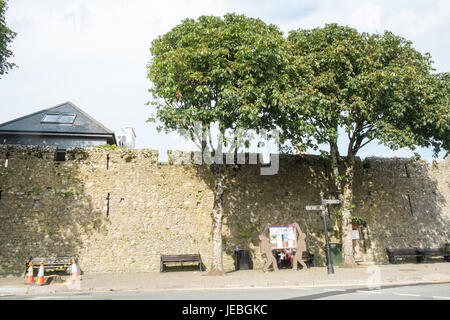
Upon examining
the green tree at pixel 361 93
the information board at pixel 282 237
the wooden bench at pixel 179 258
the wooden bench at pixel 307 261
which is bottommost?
the wooden bench at pixel 307 261

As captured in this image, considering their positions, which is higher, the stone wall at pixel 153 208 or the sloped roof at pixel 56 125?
the sloped roof at pixel 56 125

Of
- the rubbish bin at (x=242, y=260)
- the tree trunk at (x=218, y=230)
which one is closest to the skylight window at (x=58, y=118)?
the tree trunk at (x=218, y=230)

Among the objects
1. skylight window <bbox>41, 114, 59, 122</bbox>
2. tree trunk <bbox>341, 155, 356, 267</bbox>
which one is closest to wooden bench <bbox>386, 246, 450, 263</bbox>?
tree trunk <bbox>341, 155, 356, 267</bbox>

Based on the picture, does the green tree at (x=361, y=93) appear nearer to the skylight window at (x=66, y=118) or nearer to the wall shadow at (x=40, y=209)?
the wall shadow at (x=40, y=209)

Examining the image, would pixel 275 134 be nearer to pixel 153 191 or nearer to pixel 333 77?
pixel 333 77

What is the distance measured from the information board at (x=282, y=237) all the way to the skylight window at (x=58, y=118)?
1655cm

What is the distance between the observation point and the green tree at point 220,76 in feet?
42.1

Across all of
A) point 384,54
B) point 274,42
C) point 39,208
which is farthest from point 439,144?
point 39,208

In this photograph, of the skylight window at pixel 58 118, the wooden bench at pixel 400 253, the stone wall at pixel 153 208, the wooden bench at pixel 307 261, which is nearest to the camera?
the stone wall at pixel 153 208

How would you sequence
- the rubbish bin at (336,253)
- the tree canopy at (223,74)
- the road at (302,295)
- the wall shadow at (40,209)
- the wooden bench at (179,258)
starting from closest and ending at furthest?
the road at (302,295)
the tree canopy at (223,74)
the wall shadow at (40,209)
the wooden bench at (179,258)
the rubbish bin at (336,253)

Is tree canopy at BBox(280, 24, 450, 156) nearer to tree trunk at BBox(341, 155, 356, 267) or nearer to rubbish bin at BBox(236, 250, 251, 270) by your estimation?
tree trunk at BBox(341, 155, 356, 267)

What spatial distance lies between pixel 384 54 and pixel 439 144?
5280 mm

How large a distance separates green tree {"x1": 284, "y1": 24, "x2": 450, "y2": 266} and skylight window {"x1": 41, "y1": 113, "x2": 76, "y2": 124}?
16.0m

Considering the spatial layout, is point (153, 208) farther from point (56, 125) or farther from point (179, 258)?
point (56, 125)
